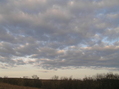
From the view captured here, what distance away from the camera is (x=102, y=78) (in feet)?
101

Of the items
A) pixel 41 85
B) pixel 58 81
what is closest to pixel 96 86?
pixel 58 81

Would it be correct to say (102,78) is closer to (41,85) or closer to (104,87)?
(104,87)

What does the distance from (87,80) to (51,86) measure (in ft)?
23.5

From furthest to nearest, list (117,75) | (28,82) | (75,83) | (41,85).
→ 1. (28,82)
2. (41,85)
3. (117,75)
4. (75,83)

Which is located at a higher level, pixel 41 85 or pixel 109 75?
pixel 109 75

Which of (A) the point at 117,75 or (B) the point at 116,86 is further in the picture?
(A) the point at 117,75

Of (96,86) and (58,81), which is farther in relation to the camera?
(58,81)

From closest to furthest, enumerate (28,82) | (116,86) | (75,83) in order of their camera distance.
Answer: (116,86), (75,83), (28,82)

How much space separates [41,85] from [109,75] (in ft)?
47.6

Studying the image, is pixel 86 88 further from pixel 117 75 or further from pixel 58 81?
pixel 117 75

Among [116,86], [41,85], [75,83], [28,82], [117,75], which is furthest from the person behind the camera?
[28,82]

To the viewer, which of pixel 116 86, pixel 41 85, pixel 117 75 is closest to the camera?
pixel 116 86

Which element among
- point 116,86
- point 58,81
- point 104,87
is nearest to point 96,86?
point 104,87

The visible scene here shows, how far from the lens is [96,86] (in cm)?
2605
